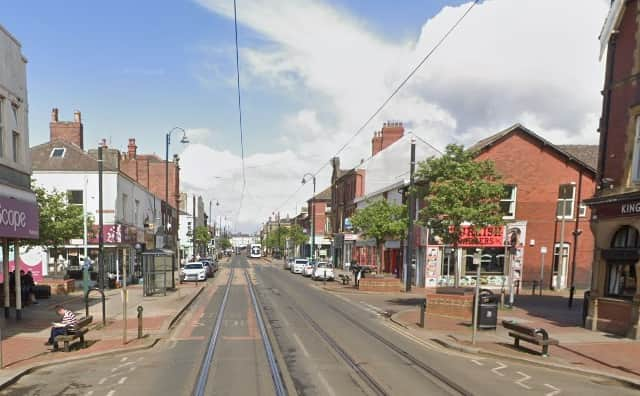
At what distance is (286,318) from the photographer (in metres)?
16.9

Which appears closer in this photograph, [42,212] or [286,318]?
[286,318]

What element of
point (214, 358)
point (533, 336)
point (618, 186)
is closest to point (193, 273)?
point (214, 358)

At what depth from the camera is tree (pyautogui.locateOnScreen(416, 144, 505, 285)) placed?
675 inches

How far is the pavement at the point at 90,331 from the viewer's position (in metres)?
10.6

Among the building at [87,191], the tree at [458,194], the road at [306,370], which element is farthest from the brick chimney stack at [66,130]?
the tree at [458,194]

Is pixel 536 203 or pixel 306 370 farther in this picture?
pixel 536 203

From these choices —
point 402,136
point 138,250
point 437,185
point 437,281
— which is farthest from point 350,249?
point 437,185

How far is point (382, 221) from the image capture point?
2838cm

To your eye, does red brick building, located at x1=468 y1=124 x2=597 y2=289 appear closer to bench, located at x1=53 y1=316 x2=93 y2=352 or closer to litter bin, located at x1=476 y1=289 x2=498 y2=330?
litter bin, located at x1=476 y1=289 x2=498 y2=330

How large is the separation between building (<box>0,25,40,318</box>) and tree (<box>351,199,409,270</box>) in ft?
62.9

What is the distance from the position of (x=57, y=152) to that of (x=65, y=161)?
5.16 feet

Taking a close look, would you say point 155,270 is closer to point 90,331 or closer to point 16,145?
point 90,331

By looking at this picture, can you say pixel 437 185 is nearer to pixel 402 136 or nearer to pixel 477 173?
pixel 477 173

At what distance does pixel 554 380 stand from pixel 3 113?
1756 centimetres
